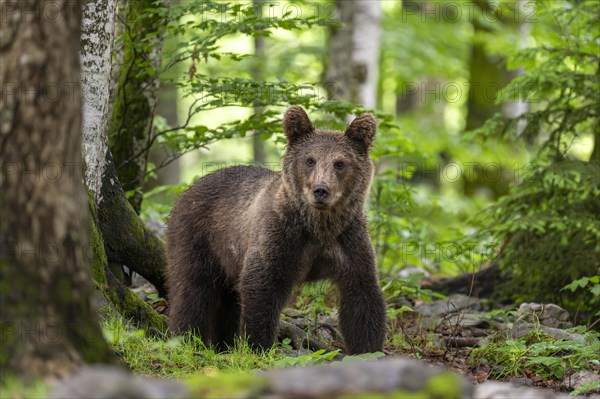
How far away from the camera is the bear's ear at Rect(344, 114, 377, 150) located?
275 inches

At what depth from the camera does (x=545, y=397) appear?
3.34 meters

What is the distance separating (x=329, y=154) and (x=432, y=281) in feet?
12.9

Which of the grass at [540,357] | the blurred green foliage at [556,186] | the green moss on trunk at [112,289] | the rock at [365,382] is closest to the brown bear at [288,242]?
the green moss on trunk at [112,289]

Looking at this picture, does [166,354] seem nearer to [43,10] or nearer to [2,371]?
[2,371]

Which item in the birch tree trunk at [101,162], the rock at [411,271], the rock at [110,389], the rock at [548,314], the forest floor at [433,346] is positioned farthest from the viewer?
the rock at [411,271]

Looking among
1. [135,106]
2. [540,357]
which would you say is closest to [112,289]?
[135,106]

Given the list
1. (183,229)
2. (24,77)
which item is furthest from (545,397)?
(183,229)

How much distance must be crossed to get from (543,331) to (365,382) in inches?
180

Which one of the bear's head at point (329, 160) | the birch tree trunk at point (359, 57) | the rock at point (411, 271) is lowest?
the rock at point (411, 271)

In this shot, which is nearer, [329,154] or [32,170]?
[32,170]

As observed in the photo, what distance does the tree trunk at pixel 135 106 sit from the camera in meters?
8.46

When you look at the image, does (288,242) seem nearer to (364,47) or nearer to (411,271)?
(411,271)

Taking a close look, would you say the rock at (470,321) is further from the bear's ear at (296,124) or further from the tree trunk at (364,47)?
the tree trunk at (364,47)

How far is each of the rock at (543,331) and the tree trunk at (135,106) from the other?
3956 mm
